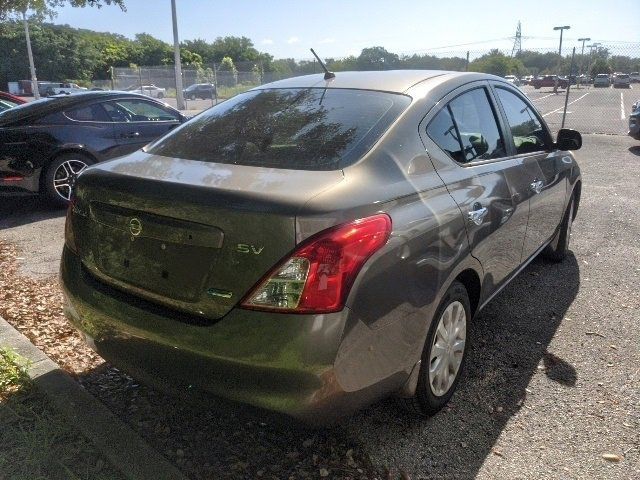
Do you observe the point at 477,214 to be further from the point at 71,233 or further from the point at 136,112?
the point at 136,112

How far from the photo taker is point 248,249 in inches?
75.4

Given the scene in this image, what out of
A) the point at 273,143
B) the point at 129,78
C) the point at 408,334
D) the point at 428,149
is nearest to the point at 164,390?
the point at 408,334

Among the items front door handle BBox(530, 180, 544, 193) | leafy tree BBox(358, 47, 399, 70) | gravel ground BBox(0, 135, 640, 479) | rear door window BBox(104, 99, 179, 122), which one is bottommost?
gravel ground BBox(0, 135, 640, 479)

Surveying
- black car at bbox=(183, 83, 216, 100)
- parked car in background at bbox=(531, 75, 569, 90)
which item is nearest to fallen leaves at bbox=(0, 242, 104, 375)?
black car at bbox=(183, 83, 216, 100)

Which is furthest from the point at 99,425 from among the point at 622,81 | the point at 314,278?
the point at 622,81

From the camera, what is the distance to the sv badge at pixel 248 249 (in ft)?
6.24

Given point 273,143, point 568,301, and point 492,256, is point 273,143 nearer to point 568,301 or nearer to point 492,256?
point 492,256

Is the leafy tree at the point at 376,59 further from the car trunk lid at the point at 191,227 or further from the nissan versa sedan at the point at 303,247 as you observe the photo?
the car trunk lid at the point at 191,227

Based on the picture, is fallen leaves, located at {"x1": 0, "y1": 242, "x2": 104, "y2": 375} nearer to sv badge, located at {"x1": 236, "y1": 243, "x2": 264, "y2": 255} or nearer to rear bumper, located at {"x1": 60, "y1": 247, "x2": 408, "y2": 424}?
rear bumper, located at {"x1": 60, "y1": 247, "x2": 408, "y2": 424}

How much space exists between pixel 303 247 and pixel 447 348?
3.71 ft

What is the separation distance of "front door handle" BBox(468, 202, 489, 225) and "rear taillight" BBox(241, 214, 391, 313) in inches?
38.0

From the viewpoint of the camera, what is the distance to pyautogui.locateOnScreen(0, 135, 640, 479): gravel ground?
2332mm

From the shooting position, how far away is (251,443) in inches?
97.1

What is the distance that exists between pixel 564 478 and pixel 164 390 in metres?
1.69
